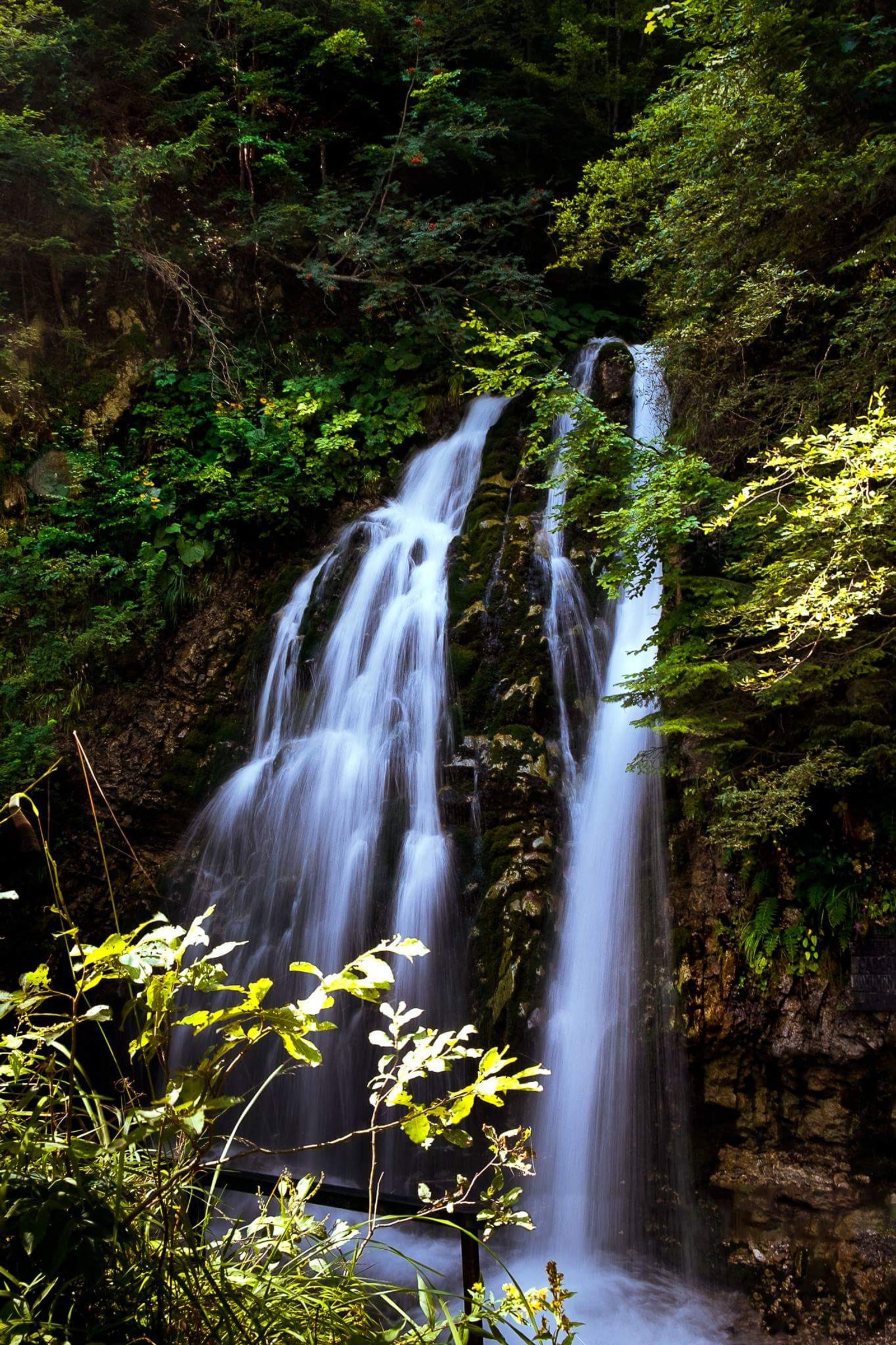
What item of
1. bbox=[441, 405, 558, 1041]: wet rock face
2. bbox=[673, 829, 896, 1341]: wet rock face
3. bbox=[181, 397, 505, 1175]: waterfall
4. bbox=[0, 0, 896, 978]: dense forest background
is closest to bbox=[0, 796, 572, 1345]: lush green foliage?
bbox=[0, 0, 896, 978]: dense forest background

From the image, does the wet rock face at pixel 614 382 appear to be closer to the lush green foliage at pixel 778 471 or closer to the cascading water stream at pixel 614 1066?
the lush green foliage at pixel 778 471

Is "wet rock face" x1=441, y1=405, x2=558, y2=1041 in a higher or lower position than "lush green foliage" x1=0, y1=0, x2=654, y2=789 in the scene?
lower

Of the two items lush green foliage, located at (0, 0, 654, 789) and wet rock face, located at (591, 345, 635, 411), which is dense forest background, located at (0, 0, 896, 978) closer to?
lush green foliage, located at (0, 0, 654, 789)

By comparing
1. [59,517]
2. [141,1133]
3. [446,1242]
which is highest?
[59,517]

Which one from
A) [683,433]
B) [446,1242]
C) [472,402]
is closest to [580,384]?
[472,402]

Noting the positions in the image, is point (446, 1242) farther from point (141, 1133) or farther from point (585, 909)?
point (141, 1133)

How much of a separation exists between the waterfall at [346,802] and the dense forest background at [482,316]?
1.53 m

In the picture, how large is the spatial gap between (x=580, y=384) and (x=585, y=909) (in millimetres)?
6224

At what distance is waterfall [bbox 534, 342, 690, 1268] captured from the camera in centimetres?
484

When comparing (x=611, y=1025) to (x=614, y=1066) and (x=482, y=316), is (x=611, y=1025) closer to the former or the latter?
(x=614, y=1066)

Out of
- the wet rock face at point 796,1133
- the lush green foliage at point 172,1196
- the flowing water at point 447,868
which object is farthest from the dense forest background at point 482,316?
the lush green foliage at point 172,1196

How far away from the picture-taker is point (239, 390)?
1015 cm

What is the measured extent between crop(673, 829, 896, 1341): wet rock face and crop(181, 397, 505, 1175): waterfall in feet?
5.82

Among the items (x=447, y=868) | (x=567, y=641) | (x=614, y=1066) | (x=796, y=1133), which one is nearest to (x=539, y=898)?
(x=447, y=868)
